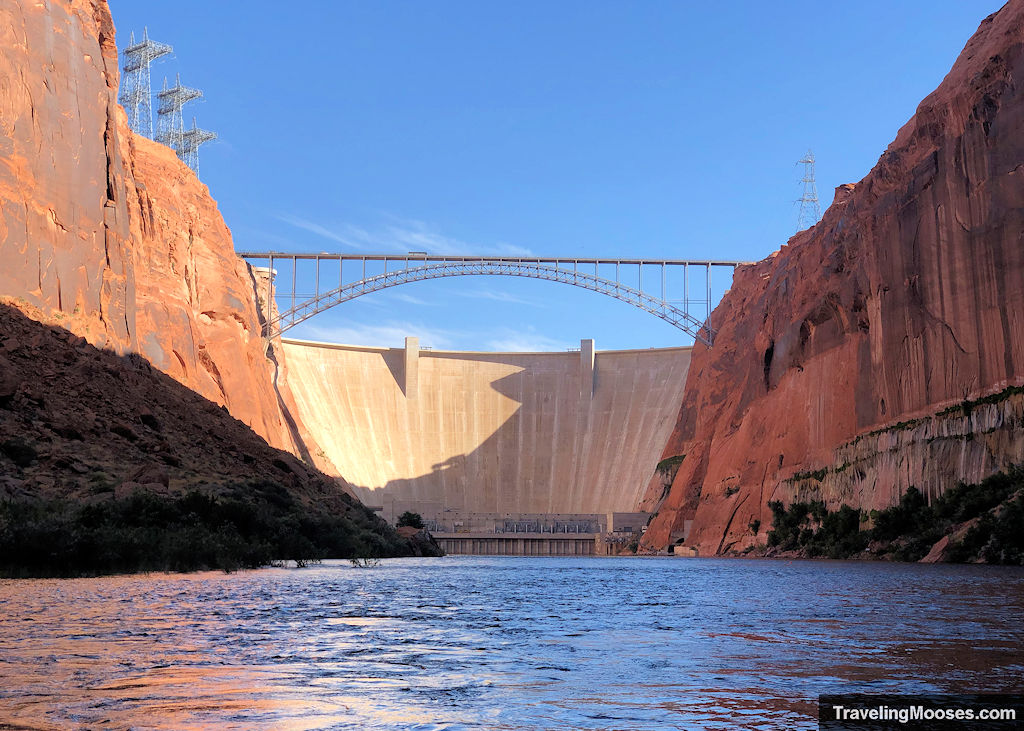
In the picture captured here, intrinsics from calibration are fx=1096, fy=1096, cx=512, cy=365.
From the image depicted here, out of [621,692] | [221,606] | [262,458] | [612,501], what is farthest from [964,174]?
[612,501]

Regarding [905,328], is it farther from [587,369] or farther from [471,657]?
[587,369]

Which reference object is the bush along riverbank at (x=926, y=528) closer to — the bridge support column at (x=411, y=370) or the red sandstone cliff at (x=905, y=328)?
the red sandstone cliff at (x=905, y=328)

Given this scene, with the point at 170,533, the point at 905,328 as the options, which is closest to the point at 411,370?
the point at 905,328

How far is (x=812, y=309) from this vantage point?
62719mm

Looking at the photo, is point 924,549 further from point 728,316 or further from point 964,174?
point 728,316

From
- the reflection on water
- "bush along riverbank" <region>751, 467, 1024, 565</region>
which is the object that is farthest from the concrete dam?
the reflection on water

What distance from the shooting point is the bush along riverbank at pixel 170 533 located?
863 inches

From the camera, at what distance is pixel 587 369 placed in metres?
117

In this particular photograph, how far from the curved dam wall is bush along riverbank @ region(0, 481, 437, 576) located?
70.2m

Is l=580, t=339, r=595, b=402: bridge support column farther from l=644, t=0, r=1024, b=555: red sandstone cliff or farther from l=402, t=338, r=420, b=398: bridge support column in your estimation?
l=644, t=0, r=1024, b=555: red sandstone cliff

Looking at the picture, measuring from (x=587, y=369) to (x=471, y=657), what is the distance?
10788 cm

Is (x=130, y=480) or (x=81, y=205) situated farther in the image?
(x=81, y=205)

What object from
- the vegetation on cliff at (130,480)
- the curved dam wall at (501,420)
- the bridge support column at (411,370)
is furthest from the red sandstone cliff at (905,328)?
the bridge support column at (411,370)

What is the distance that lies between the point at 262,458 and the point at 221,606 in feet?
101
